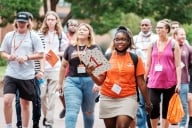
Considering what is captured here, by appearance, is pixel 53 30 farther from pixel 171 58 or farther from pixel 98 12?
pixel 98 12

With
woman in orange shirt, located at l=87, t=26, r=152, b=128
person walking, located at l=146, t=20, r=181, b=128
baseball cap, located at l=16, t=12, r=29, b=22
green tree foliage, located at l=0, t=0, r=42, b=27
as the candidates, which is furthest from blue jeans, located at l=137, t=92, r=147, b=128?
green tree foliage, located at l=0, t=0, r=42, b=27

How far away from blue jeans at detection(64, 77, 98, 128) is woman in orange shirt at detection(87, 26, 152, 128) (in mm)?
1245

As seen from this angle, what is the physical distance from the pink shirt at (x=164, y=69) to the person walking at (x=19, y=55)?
1.75 meters

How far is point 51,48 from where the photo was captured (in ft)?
36.3

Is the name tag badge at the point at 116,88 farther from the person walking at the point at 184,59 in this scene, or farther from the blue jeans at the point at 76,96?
the person walking at the point at 184,59

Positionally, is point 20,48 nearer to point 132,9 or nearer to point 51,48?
point 51,48

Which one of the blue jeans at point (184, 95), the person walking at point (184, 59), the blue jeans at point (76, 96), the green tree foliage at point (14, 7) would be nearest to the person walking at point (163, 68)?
the blue jeans at point (76, 96)

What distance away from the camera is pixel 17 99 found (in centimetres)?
1080

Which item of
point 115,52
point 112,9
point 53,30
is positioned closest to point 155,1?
point 112,9

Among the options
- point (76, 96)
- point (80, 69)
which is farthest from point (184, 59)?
point (76, 96)

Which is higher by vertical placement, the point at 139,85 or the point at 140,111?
the point at 139,85

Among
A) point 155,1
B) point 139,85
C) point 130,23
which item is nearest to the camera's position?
point 139,85

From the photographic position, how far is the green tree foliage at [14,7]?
98.4 ft

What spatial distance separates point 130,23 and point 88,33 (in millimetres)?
42432
